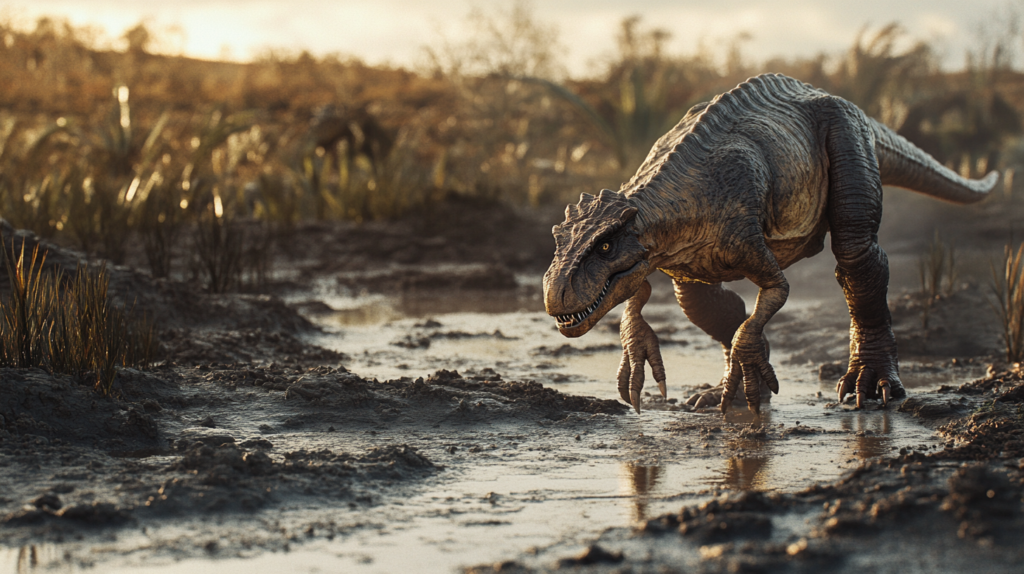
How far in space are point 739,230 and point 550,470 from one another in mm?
1254

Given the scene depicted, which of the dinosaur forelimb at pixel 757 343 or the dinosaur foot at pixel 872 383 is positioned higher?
the dinosaur forelimb at pixel 757 343

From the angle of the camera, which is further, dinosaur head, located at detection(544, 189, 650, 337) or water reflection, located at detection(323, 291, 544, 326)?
water reflection, located at detection(323, 291, 544, 326)

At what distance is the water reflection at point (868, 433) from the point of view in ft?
12.0

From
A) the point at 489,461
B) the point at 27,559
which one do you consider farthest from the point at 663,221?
the point at 27,559

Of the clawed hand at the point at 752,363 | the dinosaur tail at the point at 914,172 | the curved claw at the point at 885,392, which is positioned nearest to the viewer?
the clawed hand at the point at 752,363

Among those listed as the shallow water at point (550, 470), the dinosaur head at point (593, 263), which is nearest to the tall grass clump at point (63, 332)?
the shallow water at point (550, 470)

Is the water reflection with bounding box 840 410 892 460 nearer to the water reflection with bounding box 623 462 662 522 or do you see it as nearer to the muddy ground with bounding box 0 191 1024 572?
the muddy ground with bounding box 0 191 1024 572

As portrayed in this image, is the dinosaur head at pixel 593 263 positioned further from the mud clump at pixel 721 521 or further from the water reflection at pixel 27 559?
the water reflection at pixel 27 559

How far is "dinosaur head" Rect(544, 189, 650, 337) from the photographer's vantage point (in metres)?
3.23

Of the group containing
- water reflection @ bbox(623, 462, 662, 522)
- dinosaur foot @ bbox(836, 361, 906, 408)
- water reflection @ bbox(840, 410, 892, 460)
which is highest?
dinosaur foot @ bbox(836, 361, 906, 408)

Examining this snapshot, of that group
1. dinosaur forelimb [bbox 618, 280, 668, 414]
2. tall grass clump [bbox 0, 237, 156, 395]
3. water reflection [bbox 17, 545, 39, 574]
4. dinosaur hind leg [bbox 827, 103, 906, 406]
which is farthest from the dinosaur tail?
water reflection [bbox 17, 545, 39, 574]

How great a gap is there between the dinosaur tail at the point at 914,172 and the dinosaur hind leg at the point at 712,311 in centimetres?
111

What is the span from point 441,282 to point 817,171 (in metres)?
6.23

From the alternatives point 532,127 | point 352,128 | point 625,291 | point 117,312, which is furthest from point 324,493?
point 532,127
